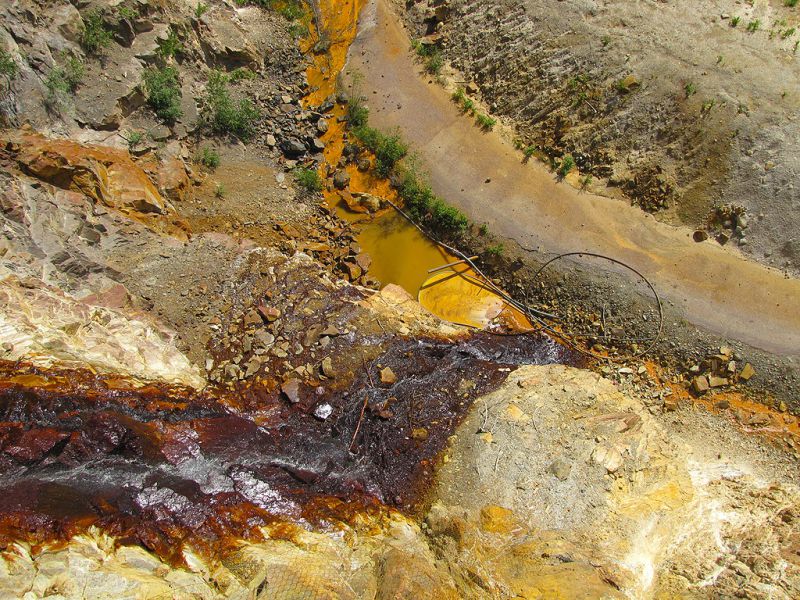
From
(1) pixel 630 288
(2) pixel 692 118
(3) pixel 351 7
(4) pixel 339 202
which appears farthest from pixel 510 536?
(3) pixel 351 7

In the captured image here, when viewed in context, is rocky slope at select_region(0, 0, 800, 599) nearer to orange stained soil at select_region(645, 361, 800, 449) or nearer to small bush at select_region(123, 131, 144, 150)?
small bush at select_region(123, 131, 144, 150)

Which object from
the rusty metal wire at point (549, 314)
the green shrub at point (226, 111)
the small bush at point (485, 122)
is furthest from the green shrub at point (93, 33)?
the small bush at point (485, 122)

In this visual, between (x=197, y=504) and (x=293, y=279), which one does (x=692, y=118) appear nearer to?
(x=293, y=279)

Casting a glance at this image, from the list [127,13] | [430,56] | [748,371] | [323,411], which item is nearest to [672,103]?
[748,371]

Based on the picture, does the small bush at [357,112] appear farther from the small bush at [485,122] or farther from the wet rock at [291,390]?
the wet rock at [291,390]

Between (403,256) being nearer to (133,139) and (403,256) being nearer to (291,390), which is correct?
(291,390)
